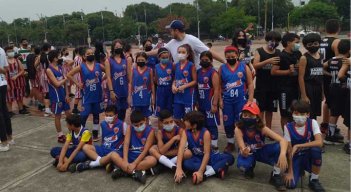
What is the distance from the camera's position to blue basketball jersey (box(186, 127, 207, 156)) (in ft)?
15.6

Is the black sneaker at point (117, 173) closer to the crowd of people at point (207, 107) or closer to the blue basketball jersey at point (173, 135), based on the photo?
the crowd of people at point (207, 107)

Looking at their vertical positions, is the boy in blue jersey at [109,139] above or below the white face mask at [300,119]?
below

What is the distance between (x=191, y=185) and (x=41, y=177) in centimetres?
212

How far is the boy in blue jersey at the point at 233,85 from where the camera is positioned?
5.27m

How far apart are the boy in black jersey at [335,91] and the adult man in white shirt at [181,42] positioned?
1.71 m

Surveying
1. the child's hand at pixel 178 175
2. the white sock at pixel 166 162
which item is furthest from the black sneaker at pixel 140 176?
the child's hand at pixel 178 175

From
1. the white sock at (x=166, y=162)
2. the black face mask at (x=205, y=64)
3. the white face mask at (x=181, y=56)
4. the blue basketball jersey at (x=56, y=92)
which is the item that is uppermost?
the white face mask at (x=181, y=56)

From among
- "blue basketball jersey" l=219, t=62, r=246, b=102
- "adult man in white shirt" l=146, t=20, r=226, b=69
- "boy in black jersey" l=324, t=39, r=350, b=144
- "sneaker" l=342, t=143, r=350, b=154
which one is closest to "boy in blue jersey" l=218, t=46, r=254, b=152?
"blue basketball jersey" l=219, t=62, r=246, b=102

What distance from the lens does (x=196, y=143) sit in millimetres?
4773

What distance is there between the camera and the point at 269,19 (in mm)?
79625

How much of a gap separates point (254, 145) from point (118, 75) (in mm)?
2842

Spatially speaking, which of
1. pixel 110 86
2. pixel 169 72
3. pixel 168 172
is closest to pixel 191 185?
pixel 168 172

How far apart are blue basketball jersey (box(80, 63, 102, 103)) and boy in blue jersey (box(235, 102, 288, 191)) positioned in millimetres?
2829

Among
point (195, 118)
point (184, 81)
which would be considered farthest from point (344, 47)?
point (195, 118)
